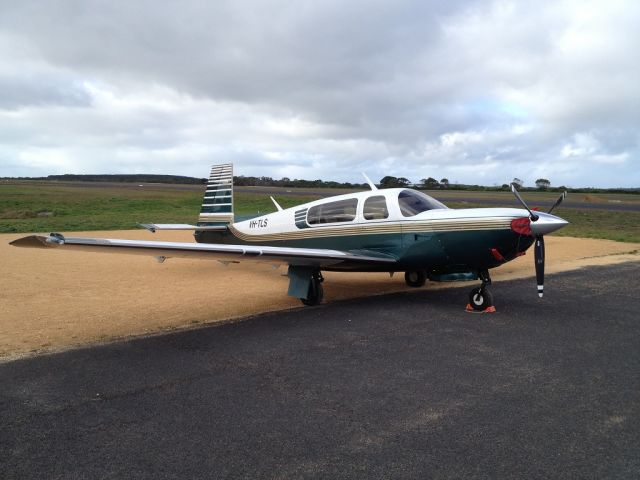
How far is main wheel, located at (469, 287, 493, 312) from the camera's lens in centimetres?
835

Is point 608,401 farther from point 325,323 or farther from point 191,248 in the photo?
point 191,248

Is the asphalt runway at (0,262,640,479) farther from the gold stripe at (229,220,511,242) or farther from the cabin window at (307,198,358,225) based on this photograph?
the cabin window at (307,198,358,225)

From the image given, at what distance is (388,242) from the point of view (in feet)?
29.6

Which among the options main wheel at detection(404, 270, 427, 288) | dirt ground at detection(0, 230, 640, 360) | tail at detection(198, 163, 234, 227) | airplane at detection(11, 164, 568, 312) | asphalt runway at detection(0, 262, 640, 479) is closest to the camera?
asphalt runway at detection(0, 262, 640, 479)

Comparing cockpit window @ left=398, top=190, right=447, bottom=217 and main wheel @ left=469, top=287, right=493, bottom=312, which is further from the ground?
cockpit window @ left=398, top=190, right=447, bottom=217

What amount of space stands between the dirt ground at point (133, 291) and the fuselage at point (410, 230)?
141 cm

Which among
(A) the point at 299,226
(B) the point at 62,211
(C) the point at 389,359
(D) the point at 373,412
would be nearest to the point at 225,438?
(D) the point at 373,412

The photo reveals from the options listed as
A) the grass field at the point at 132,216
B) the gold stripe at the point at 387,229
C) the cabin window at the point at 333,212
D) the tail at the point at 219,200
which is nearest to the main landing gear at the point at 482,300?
the gold stripe at the point at 387,229

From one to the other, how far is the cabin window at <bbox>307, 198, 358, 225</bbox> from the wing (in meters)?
0.96

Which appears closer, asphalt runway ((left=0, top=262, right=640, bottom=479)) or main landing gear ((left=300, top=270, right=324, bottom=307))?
asphalt runway ((left=0, top=262, right=640, bottom=479))

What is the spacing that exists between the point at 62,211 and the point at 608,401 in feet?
128

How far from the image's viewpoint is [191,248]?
279 inches

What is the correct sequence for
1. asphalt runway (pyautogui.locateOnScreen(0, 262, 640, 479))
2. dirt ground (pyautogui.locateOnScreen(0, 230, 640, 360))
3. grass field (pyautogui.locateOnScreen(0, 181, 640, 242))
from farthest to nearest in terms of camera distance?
grass field (pyautogui.locateOnScreen(0, 181, 640, 242))
dirt ground (pyautogui.locateOnScreen(0, 230, 640, 360))
asphalt runway (pyautogui.locateOnScreen(0, 262, 640, 479))

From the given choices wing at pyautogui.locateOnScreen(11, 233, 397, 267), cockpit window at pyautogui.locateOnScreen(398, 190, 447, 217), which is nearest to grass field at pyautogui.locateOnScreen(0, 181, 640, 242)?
cockpit window at pyautogui.locateOnScreen(398, 190, 447, 217)
